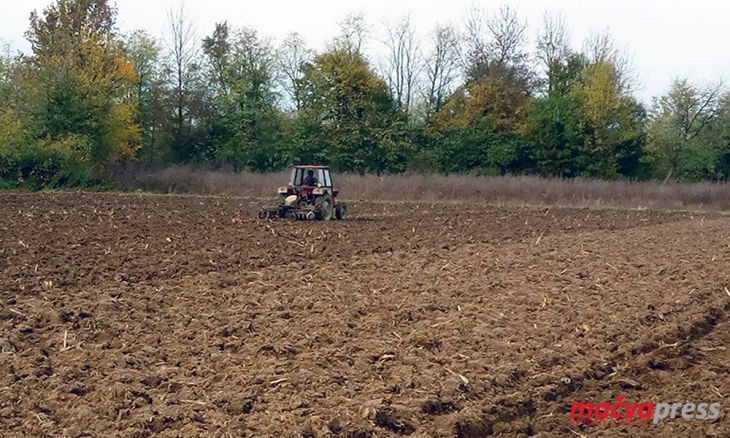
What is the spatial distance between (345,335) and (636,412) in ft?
11.4

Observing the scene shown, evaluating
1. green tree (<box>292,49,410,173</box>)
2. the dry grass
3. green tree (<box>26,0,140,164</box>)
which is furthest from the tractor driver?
green tree (<box>292,49,410,173</box>)

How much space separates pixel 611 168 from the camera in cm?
4766

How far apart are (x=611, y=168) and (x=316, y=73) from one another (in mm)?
18168

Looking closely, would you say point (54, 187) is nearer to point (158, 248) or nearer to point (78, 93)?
point (78, 93)

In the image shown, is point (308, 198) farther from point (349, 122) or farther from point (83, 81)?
point (349, 122)

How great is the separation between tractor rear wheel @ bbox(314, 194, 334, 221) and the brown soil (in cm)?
389

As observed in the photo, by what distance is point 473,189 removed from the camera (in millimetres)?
39875

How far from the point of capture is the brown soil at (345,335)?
22.1 ft

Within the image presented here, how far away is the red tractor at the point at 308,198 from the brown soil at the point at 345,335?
3.90 metres

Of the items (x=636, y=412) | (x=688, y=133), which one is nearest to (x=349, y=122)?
(x=688, y=133)

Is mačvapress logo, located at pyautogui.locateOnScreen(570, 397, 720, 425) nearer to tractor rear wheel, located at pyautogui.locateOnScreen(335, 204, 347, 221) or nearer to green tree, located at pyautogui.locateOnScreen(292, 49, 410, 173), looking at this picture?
tractor rear wheel, located at pyautogui.locateOnScreen(335, 204, 347, 221)

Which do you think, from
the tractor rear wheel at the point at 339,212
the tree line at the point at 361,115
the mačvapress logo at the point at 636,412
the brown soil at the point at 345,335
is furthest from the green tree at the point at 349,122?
the mačvapress logo at the point at 636,412

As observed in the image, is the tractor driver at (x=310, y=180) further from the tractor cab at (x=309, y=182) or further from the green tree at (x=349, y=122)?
the green tree at (x=349, y=122)

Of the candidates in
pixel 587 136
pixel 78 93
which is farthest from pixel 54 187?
pixel 587 136
